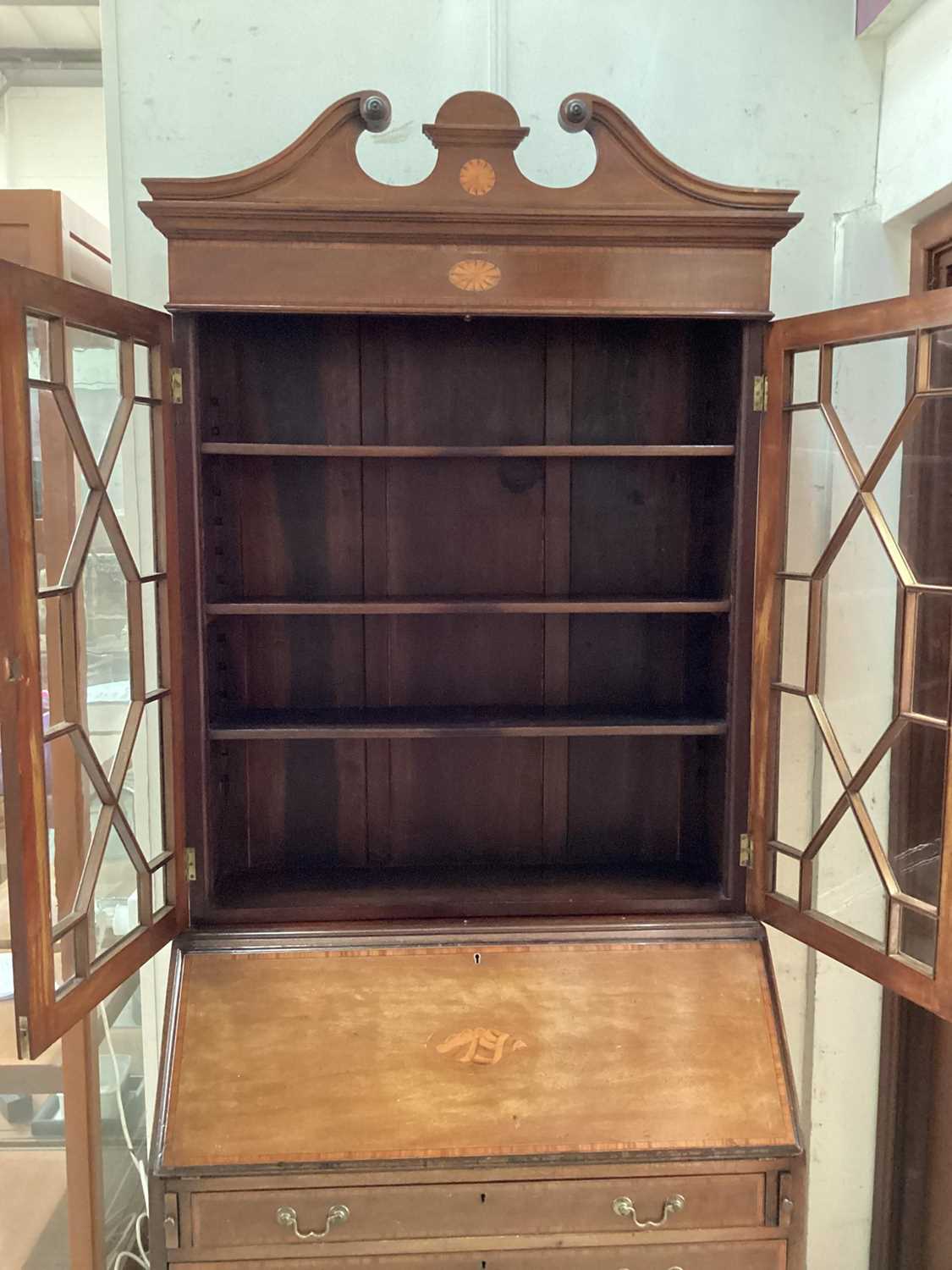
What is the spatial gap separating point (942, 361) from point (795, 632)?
1.98 feet

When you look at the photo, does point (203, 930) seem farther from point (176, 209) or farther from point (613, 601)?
point (176, 209)

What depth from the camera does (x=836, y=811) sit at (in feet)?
4.58

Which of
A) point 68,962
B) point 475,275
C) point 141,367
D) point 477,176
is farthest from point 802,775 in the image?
point 141,367

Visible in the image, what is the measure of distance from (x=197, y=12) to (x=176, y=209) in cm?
57

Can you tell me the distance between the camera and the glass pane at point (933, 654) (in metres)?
1.48

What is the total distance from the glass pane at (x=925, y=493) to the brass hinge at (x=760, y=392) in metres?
0.25

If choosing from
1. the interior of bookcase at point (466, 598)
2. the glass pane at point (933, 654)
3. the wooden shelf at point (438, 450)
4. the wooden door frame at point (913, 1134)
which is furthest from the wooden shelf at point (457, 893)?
the wooden shelf at point (438, 450)

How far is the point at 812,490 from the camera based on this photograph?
1.71m

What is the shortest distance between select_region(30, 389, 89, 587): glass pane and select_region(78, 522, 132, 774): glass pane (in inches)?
2.3

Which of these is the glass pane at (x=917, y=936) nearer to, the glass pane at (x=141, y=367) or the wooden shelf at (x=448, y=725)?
the wooden shelf at (x=448, y=725)

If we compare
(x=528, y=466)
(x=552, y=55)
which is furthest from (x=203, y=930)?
(x=552, y=55)

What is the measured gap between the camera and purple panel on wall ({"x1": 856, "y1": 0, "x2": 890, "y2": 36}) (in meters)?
1.55

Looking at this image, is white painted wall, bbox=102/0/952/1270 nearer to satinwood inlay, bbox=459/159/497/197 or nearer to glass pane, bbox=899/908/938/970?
satinwood inlay, bbox=459/159/497/197

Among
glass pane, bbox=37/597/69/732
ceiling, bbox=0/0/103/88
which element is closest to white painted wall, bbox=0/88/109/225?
ceiling, bbox=0/0/103/88
